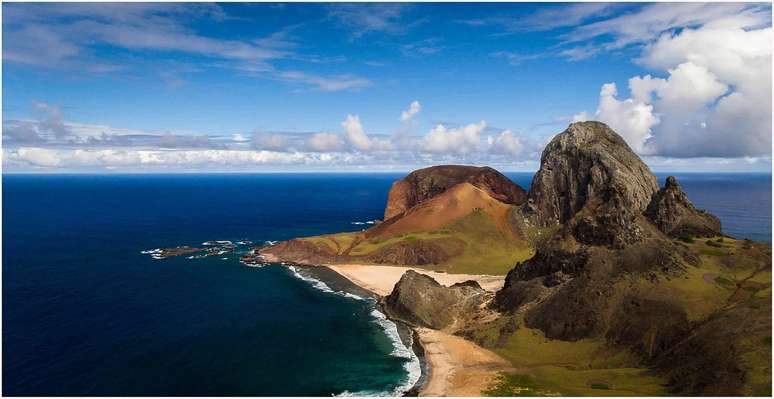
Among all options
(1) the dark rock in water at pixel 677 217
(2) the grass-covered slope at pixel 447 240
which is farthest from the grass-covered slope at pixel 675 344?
(2) the grass-covered slope at pixel 447 240

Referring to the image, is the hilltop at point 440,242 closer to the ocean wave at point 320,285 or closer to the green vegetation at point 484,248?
the green vegetation at point 484,248

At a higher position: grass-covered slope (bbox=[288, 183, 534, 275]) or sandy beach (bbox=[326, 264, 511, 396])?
grass-covered slope (bbox=[288, 183, 534, 275])

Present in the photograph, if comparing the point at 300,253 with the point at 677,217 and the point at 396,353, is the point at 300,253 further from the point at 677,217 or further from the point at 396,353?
the point at 677,217

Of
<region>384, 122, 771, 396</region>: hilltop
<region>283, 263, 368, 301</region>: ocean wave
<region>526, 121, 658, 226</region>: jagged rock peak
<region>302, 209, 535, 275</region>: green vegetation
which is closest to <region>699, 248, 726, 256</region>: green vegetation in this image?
<region>384, 122, 771, 396</region>: hilltop

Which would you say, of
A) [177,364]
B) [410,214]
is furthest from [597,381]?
[410,214]

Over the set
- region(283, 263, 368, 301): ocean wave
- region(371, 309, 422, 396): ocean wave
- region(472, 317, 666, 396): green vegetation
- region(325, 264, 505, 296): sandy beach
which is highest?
region(472, 317, 666, 396): green vegetation

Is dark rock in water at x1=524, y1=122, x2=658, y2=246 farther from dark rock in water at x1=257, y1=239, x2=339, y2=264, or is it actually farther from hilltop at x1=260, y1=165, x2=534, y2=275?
dark rock in water at x1=257, y1=239, x2=339, y2=264

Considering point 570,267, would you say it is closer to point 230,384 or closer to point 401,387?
point 401,387
